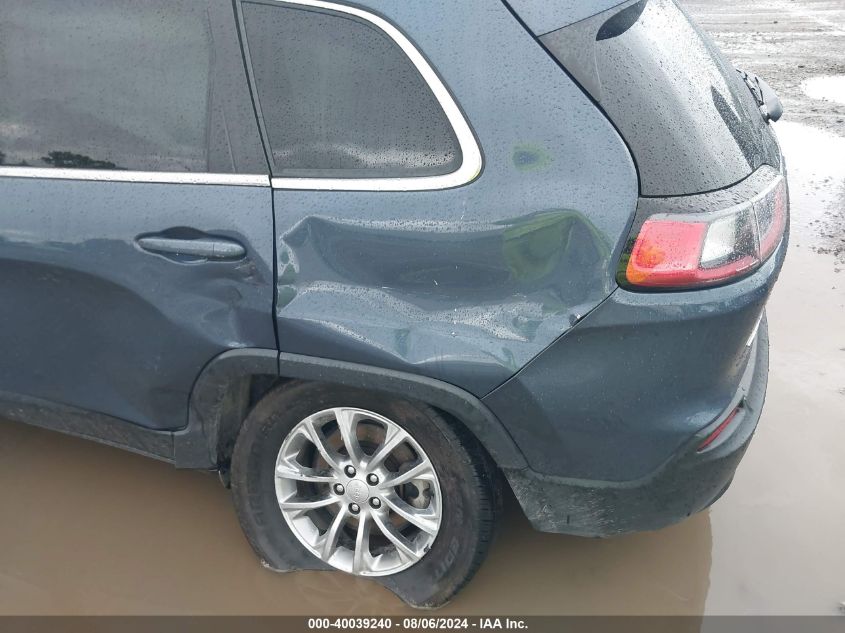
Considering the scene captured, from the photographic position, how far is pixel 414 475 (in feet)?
8.35

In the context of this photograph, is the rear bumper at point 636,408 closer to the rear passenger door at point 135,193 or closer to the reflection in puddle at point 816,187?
the rear passenger door at point 135,193

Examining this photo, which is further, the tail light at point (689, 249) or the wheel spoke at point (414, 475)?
the wheel spoke at point (414, 475)

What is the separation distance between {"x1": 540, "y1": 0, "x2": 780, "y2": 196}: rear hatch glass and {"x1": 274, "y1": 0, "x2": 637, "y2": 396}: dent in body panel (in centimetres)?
5

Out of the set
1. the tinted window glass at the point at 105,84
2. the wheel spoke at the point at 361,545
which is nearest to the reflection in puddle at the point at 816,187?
the wheel spoke at the point at 361,545

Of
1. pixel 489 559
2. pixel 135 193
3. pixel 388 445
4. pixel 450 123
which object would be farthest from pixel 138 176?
pixel 489 559

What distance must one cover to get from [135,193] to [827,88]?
7302 millimetres

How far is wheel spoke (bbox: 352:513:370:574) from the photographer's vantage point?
8.79 ft

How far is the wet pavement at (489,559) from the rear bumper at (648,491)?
0.46 metres

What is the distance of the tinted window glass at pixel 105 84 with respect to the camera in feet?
7.95

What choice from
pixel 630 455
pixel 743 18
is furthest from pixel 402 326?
pixel 743 18

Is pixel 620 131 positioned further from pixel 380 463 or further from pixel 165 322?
pixel 165 322

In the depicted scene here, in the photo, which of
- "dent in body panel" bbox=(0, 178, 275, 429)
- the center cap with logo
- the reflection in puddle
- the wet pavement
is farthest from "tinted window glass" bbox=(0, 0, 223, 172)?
the reflection in puddle

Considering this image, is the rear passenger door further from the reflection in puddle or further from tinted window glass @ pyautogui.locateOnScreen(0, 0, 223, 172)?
the reflection in puddle

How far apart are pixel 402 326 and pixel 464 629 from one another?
40.6 inches
